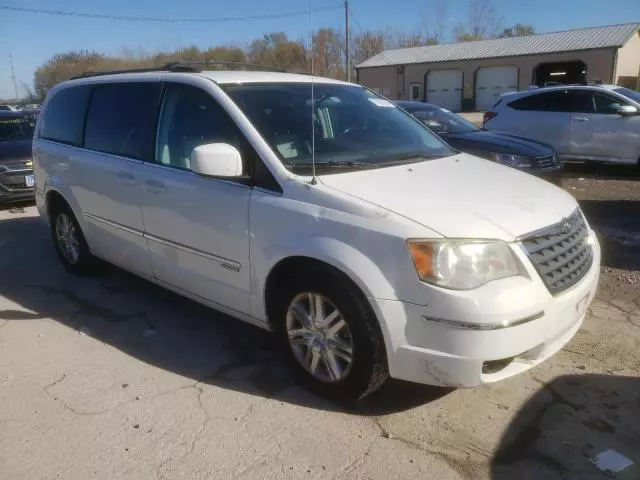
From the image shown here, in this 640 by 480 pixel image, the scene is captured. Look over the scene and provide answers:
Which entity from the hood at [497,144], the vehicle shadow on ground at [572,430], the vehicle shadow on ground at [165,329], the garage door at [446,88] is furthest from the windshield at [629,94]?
the garage door at [446,88]

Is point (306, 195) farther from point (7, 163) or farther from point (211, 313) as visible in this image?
point (7, 163)

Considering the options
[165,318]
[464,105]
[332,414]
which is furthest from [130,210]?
[464,105]

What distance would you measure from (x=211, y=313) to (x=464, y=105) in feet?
123

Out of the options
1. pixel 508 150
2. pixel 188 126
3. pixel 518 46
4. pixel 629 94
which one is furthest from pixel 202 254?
pixel 518 46

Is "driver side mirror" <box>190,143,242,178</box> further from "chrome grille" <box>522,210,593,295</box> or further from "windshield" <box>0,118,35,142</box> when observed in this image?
"windshield" <box>0,118,35,142</box>

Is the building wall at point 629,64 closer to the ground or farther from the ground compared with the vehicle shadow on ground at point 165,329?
farther from the ground

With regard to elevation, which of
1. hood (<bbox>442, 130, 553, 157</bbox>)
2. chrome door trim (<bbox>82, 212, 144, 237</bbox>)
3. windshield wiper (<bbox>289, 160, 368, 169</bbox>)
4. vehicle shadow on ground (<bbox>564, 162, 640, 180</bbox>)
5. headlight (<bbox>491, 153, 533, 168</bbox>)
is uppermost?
windshield wiper (<bbox>289, 160, 368, 169</bbox>)

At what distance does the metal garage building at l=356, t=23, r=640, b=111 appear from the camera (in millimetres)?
32688

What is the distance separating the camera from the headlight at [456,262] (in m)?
2.58

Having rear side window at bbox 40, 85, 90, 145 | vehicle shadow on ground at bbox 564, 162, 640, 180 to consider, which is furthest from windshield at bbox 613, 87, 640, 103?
rear side window at bbox 40, 85, 90, 145

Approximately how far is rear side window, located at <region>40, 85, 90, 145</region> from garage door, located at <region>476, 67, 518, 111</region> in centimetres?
3541

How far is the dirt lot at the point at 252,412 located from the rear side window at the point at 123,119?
1.35 m

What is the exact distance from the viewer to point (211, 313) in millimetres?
4480

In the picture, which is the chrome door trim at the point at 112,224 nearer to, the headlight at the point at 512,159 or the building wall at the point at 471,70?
the headlight at the point at 512,159
